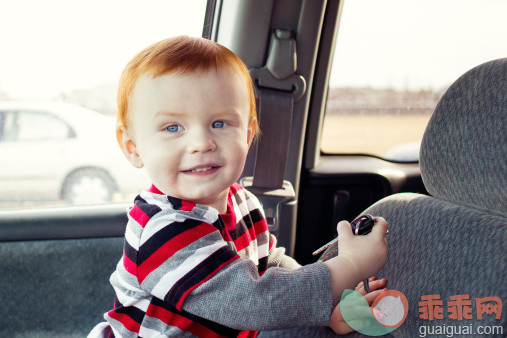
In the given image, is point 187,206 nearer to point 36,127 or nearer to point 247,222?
point 247,222

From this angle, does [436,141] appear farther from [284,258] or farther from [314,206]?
[314,206]

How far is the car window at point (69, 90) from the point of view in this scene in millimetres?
1489

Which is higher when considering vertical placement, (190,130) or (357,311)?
(190,130)

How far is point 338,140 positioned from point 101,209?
0.91 meters

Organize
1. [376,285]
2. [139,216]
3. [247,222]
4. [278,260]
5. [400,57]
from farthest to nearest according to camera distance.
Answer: [400,57] < [278,260] < [247,222] < [376,285] < [139,216]

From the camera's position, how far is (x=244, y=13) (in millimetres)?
1485

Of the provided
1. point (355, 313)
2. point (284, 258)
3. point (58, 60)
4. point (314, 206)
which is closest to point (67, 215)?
point (58, 60)

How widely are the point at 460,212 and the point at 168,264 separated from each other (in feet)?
1.78

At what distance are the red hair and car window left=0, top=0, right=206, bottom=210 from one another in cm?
55

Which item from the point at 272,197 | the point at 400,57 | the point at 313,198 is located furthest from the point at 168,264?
the point at 400,57

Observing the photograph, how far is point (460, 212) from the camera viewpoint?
3.18 feet

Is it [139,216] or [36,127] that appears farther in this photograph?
[36,127]

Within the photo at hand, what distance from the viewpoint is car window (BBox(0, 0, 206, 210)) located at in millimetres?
1489

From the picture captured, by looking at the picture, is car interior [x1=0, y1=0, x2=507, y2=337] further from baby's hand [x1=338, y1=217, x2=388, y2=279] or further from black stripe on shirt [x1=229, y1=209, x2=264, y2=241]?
black stripe on shirt [x1=229, y1=209, x2=264, y2=241]
